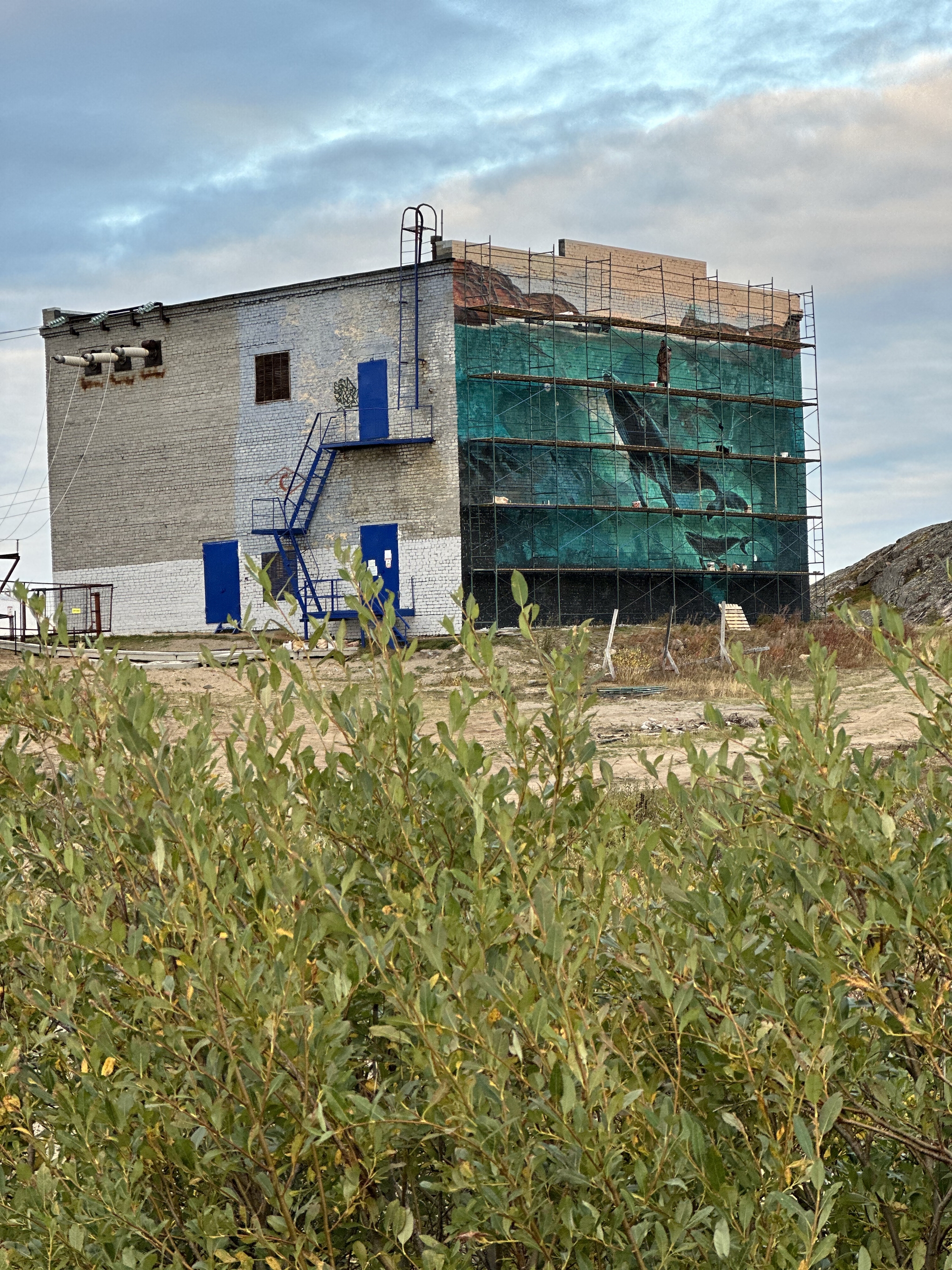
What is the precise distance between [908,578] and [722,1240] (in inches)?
1479

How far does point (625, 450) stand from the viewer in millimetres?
31969

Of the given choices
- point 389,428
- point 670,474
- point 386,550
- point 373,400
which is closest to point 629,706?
point 386,550

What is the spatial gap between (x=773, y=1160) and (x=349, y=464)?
29361 mm

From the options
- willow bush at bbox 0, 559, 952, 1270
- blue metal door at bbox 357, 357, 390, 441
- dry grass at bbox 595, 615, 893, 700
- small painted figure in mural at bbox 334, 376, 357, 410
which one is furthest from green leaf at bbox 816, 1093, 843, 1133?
small painted figure in mural at bbox 334, 376, 357, 410

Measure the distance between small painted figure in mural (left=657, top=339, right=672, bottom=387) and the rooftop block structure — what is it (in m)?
0.05

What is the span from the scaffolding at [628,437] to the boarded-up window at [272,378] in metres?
4.63

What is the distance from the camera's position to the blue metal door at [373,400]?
30094 millimetres

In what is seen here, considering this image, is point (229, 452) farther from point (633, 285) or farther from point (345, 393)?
point (633, 285)

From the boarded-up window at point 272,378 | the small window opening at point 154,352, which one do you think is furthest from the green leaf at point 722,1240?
the small window opening at point 154,352

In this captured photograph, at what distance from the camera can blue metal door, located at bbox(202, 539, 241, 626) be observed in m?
31.7

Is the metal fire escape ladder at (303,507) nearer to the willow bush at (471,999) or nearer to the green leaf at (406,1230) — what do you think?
the willow bush at (471,999)

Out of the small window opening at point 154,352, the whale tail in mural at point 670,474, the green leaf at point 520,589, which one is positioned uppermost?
the small window opening at point 154,352

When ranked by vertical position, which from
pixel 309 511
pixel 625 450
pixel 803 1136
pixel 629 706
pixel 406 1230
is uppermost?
pixel 625 450

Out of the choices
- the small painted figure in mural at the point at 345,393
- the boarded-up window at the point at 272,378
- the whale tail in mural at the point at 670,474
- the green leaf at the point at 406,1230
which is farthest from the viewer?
the whale tail in mural at the point at 670,474
